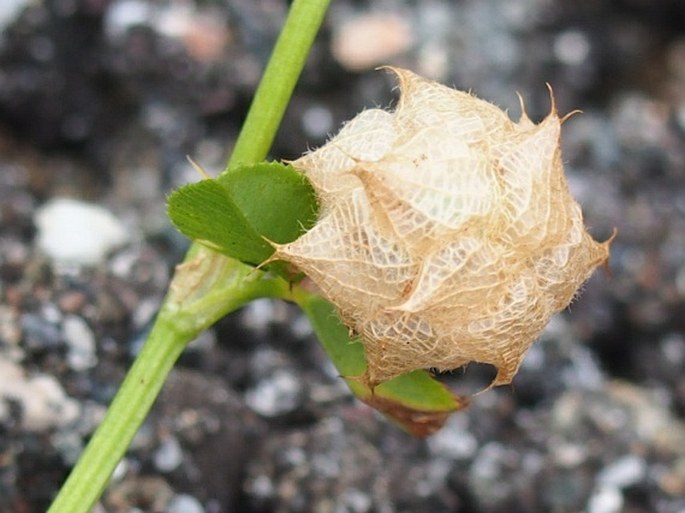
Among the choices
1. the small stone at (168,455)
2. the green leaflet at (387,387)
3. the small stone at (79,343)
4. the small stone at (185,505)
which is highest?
the green leaflet at (387,387)

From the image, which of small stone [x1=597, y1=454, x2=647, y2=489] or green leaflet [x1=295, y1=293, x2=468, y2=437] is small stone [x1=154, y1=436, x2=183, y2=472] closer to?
green leaflet [x1=295, y1=293, x2=468, y2=437]

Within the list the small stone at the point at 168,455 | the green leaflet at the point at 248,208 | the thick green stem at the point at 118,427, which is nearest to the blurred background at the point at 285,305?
the small stone at the point at 168,455

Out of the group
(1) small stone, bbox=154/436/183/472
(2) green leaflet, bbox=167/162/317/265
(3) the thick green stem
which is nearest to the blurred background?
(1) small stone, bbox=154/436/183/472

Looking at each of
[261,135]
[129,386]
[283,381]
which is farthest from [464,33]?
[129,386]

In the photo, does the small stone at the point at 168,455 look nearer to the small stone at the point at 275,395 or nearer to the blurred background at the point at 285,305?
the blurred background at the point at 285,305

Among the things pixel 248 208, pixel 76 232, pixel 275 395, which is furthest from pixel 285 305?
pixel 248 208

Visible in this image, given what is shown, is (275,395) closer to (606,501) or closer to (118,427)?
(606,501)

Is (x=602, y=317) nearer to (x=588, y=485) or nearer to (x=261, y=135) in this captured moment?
(x=588, y=485)
